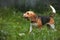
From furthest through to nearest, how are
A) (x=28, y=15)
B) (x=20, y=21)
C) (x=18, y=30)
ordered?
(x=20, y=21) < (x=18, y=30) < (x=28, y=15)

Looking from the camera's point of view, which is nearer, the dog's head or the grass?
the grass

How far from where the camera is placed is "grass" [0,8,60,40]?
7.66 meters

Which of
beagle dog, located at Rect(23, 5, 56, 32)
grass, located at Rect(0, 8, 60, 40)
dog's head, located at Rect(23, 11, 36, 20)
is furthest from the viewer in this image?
beagle dog, located at Rect(23, 5, 56, 32)

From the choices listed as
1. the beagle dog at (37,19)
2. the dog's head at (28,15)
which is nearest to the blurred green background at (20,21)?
the beagle dog at (37,19)

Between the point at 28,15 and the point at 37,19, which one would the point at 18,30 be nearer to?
the point at 37,19

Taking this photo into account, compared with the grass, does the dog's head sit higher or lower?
higher

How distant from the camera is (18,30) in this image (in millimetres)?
9102

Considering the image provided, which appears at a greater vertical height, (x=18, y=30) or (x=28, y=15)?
(x=28, y=15)

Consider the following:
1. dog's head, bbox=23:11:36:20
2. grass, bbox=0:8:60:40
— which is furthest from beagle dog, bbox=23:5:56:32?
grass, bbox=0:8:60:40

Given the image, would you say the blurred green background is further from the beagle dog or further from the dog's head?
the dog's head

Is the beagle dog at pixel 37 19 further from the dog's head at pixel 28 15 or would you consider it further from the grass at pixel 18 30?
the grass at pixel 18 30

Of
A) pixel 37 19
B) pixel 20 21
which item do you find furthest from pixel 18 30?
pixel 20 21

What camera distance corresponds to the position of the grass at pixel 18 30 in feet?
25.1

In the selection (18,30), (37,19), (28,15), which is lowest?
(18,30)
